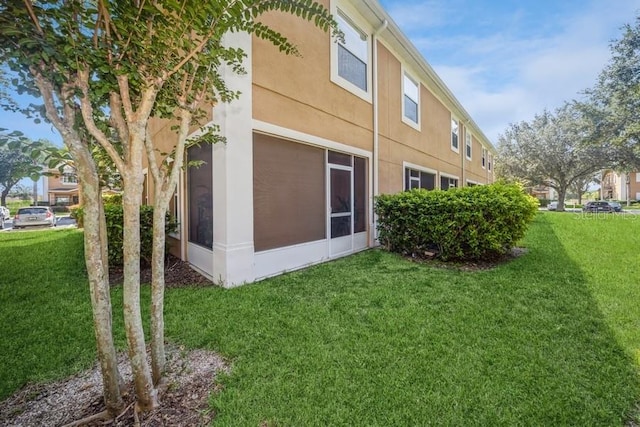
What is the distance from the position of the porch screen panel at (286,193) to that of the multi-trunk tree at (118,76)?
3115 mm

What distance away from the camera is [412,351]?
9.58 ft

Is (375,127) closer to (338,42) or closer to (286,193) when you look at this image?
(338,42)

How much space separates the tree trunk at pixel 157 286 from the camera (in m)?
2.17

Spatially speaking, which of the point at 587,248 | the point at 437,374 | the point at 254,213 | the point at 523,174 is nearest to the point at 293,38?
the point at 254,213

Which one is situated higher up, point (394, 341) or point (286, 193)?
point (286, 193)

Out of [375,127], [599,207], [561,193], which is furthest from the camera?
[561,193]

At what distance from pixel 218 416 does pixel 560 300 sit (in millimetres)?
4475

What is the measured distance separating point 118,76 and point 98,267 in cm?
120

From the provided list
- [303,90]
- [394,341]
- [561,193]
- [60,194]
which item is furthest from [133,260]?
[60,194]

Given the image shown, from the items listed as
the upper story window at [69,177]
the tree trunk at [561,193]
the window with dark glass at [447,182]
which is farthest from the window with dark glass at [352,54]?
the tree trunk at [561,193]

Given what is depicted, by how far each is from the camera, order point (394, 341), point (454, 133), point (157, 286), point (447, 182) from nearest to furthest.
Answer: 1. point (157, 286)
2. point (394, 341)
3. point (447, 182)
4. point (454, 133)

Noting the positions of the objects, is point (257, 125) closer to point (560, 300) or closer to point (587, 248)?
point (560, 300)

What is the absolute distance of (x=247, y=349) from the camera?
297 centimetres

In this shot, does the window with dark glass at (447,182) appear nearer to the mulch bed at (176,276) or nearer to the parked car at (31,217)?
the mulch bed at (176,276)
